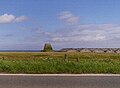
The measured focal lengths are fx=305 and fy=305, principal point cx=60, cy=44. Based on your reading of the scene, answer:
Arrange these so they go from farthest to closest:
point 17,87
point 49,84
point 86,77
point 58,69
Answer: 1. point 58,69
2. point 86,77
3. point 49,84
4. point 17,87

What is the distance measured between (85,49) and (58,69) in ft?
135

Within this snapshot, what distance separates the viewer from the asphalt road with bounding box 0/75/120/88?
37.3 feet

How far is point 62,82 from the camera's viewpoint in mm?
12242

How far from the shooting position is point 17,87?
11.1m

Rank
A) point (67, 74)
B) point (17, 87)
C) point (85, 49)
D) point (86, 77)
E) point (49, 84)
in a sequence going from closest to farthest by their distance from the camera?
point (17, 87)
point (49, 84)
point (86, 77)
point (67, 74)
point (85, 49)

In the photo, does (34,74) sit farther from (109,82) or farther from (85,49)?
(85,49)

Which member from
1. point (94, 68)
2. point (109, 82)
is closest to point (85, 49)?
point (94, 68)

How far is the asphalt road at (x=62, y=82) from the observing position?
11374 mm

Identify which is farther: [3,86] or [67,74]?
[67,74]

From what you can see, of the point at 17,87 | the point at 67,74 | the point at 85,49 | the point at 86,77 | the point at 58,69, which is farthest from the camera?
the point at 85,49

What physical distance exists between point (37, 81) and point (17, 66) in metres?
4.07

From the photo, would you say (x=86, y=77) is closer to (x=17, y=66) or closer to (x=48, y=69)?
(x=48, y=69)

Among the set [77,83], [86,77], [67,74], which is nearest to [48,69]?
[67,74]

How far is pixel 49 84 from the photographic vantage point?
38.7 feet
